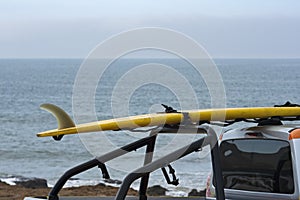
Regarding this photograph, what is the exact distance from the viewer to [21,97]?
85.4 metres

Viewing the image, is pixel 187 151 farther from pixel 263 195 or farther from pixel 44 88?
pixel 44 88

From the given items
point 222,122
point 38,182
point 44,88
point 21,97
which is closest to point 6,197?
point 38,182

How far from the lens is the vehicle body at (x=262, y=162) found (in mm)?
6840

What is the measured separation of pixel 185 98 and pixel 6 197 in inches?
348

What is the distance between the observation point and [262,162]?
704cm

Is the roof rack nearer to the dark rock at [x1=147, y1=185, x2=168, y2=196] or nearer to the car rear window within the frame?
the car rear window

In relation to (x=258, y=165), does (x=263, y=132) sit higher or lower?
higher

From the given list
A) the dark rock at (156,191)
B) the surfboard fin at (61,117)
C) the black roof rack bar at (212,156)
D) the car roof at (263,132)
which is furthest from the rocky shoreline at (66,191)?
the black roof rack bar at (212,156)

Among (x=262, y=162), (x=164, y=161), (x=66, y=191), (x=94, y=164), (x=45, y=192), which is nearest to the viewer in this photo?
(x=164, y=161)

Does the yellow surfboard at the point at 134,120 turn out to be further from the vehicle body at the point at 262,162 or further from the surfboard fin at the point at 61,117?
the vehicle body at the point at 262,162

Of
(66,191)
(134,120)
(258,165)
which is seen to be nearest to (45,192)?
(66,191)

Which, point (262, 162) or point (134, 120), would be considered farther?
point (262, 162)

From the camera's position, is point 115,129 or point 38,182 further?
point 38,182

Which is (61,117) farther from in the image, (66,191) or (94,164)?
(66,191)
